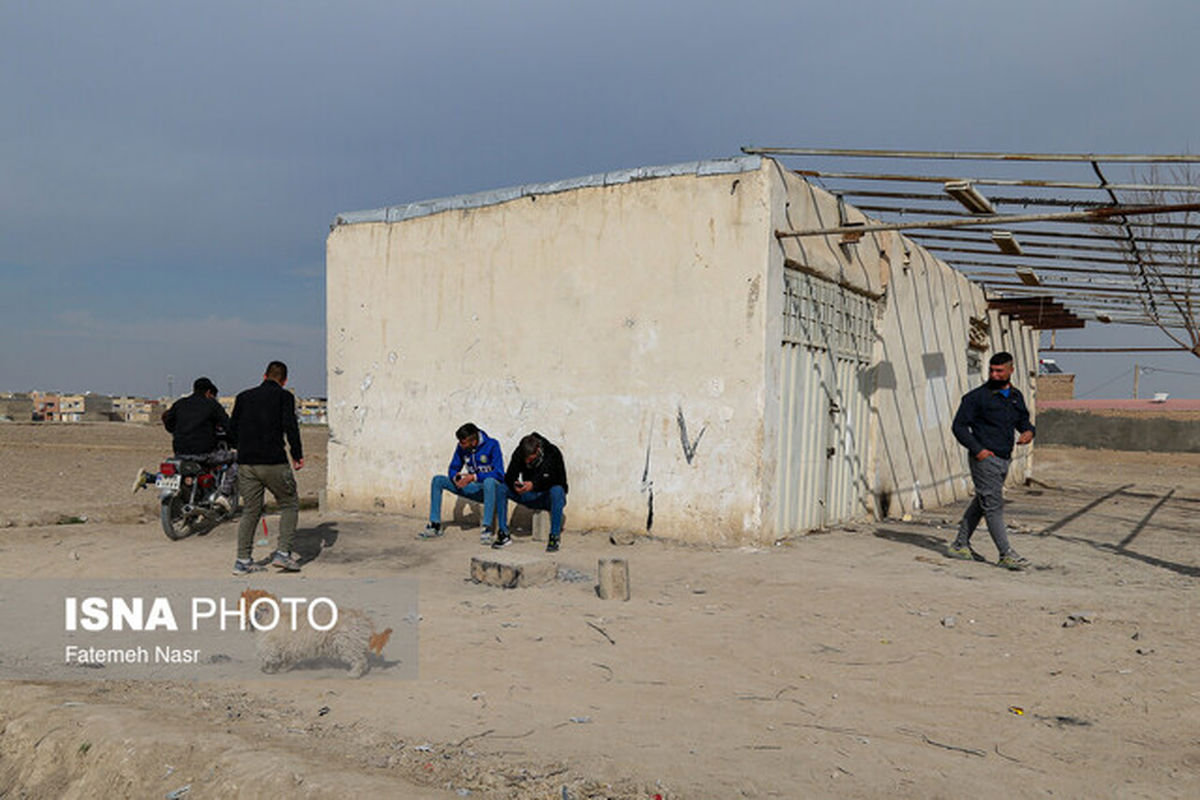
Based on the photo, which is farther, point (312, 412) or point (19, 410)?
point (312, 412)

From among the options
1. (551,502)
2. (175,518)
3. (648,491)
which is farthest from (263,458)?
(648,491)

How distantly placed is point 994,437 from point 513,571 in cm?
413

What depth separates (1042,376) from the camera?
3584 centimetres

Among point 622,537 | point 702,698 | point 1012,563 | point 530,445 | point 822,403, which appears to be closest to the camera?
point 702,698

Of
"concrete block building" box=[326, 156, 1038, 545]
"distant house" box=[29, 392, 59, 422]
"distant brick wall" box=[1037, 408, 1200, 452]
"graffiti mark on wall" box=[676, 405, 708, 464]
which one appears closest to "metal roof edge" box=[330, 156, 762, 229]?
"concrete block building" box=[326, 156, 1038, 545]

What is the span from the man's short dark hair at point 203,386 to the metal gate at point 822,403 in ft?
18.8

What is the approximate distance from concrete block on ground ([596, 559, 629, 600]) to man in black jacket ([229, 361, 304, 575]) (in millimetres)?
2581

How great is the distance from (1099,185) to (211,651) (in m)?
7.50

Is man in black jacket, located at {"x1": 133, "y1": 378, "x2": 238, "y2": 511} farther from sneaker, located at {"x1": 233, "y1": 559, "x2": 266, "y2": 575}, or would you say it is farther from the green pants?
sneaker, located at {"x1": 233, "y1": 559, "x2": 266, "y2": 575}

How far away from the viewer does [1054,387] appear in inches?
1463

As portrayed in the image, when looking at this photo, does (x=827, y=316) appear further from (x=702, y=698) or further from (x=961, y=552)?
(x=702, y=698)

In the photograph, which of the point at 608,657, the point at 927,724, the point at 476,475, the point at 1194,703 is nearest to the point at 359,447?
the point at 476,475

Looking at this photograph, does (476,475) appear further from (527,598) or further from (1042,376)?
(1042,376)

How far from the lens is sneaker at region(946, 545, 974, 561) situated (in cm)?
724
